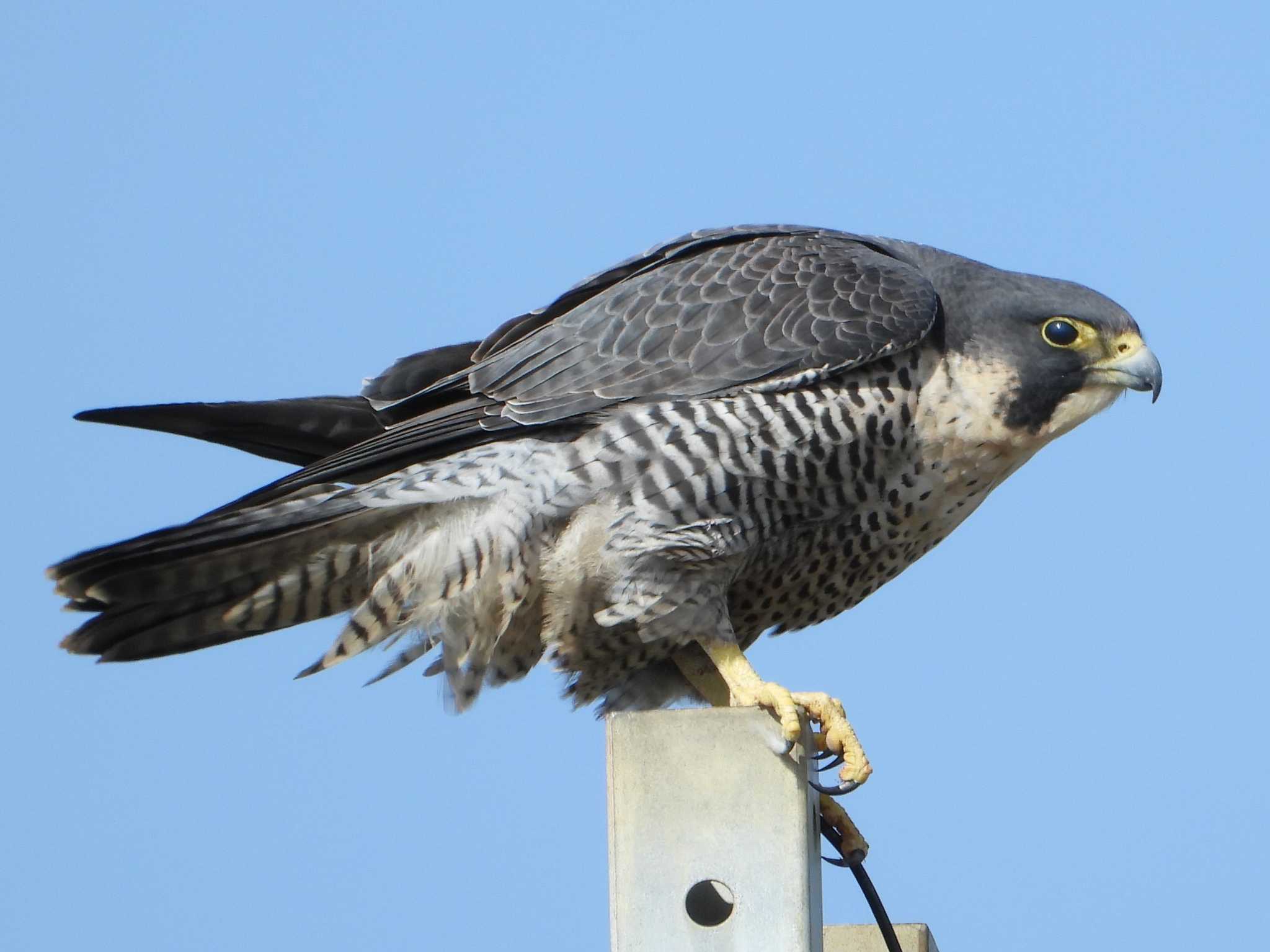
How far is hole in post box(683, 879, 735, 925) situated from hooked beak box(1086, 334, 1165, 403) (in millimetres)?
2421

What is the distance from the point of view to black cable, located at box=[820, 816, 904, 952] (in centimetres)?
421

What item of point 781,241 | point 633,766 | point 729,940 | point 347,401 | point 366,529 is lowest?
point 729,940

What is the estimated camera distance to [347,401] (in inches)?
212

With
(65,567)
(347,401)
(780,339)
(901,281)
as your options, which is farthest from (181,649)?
(901,281)

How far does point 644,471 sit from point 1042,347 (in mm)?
1448

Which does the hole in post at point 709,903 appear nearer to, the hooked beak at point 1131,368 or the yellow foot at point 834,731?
the yellow foot at point 834,731

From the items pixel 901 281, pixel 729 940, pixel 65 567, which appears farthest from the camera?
pixel 901 281

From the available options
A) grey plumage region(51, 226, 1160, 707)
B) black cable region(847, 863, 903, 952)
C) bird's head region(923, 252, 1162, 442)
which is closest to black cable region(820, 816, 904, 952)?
black cable region(847, 863, 903, 952)

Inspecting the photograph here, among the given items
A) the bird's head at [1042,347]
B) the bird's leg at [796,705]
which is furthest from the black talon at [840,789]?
the bird's head at [1042,347]

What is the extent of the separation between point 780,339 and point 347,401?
1.41m

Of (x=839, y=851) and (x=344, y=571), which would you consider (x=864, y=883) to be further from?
(x=344, y=571)

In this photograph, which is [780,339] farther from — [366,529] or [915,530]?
[366,529]

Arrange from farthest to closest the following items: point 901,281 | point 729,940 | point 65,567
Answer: point 901,281, point 65,567, point 729,940

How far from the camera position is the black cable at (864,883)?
421 cm
